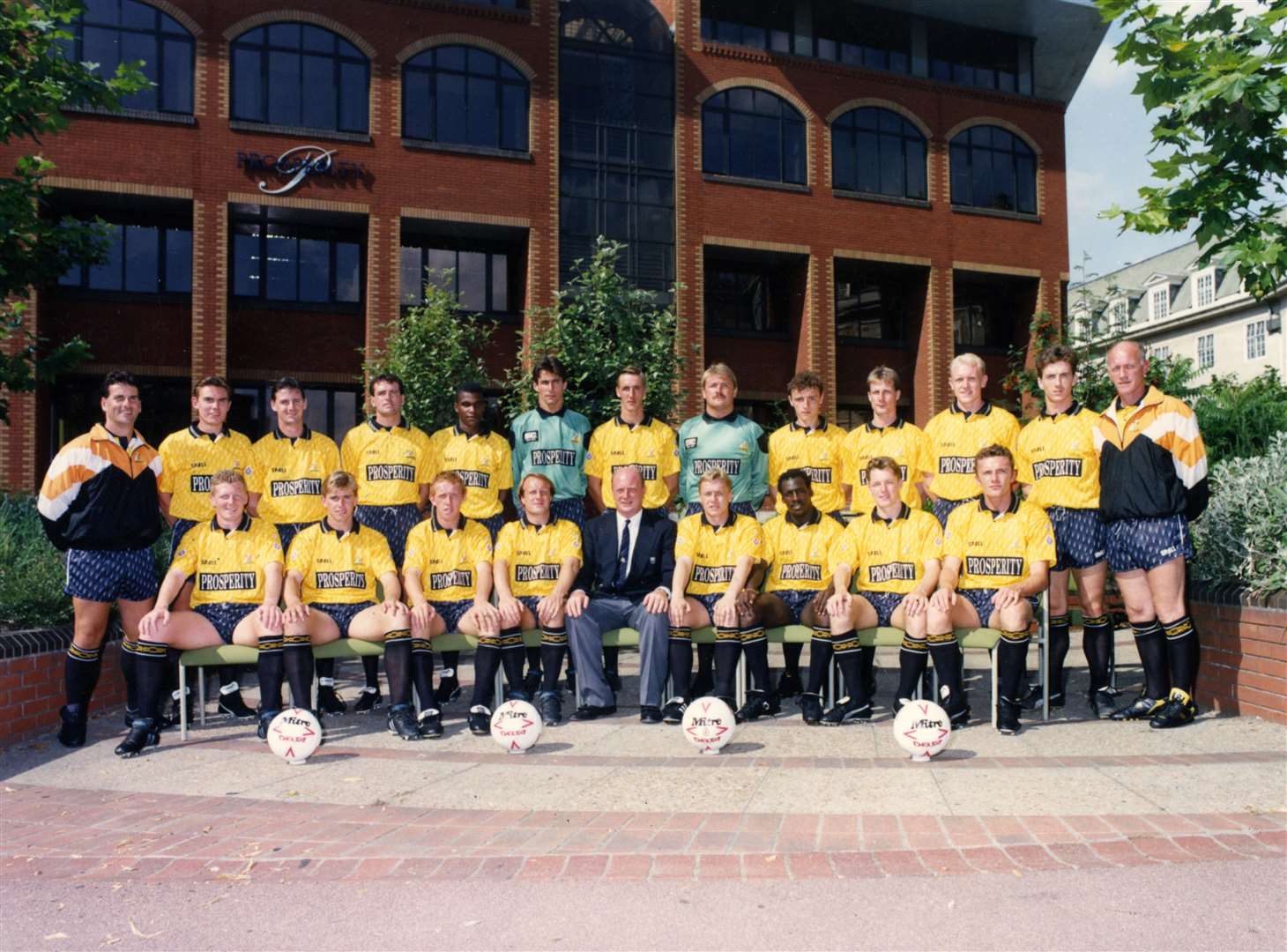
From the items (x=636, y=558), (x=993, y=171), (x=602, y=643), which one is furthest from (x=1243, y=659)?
(x=993, y=171)

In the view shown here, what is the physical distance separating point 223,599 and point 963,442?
Answer: 5.15 metres

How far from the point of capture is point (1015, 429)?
296 inches

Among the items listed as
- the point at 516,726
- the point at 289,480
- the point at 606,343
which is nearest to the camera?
the point at 516,726

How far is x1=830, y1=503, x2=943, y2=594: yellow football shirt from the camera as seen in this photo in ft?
22.9

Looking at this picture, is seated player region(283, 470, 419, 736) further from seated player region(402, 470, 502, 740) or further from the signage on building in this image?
the signage on building

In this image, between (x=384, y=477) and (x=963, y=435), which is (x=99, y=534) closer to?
(x=384, y=477)

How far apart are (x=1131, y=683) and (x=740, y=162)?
1911 centimetres

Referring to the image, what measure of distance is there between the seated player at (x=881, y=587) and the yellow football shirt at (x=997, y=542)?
157 mm

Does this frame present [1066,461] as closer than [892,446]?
Yes

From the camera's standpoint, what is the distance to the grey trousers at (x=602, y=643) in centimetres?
698

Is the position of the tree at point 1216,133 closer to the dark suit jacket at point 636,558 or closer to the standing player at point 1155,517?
the standing player at point 1155,517

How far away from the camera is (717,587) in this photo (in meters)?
7.21

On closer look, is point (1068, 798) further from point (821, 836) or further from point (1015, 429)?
point (1015, 429)

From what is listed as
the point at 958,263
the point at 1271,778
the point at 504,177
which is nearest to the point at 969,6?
the point at 958,263
